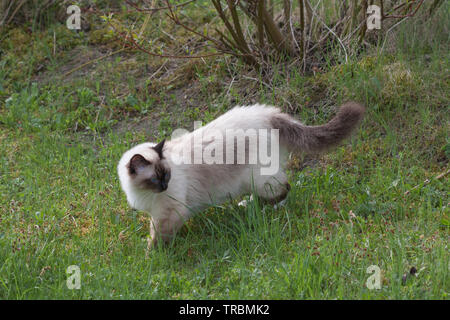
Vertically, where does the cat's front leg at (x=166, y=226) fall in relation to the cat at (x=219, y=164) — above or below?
below

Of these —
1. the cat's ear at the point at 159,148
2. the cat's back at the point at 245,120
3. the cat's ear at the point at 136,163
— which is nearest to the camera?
the cat's ear at the point at 136,163

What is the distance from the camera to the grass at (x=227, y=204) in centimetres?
326

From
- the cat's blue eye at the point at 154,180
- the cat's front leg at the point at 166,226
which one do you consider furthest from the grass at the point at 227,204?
the cat's blue eye at the point at 154,180

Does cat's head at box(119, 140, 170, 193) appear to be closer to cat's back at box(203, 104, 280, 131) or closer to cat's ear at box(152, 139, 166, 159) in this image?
cat's ear at box(152, 139, 166, 159)

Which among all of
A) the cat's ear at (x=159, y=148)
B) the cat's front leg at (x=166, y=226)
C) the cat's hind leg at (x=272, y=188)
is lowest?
the cat's front leg at (x=166, y=226)

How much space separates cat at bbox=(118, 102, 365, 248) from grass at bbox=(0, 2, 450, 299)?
0.17 meters

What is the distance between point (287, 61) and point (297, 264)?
9.77ft

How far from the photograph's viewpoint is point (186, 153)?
4234 millimetres

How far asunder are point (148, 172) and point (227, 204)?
871 mm

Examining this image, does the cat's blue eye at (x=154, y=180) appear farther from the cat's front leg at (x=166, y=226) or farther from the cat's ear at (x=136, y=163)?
the cat's front leg at (x=166, y=226)

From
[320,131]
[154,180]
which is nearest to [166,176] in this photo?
[154,180]

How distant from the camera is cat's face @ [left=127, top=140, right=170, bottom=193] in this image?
3916mm

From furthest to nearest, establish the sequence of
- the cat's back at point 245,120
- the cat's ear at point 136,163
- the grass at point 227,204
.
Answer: the cat's back at point 245,120 < the cat's ear at point 136,163 < the grass at point 227,204

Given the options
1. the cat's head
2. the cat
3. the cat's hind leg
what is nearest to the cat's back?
the cat
